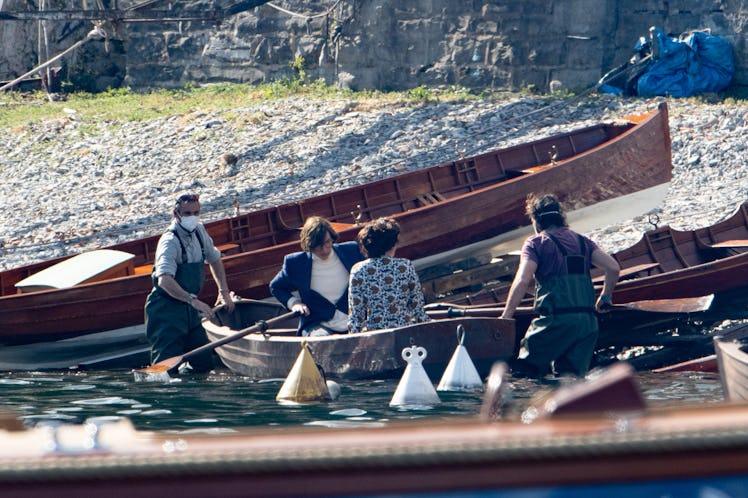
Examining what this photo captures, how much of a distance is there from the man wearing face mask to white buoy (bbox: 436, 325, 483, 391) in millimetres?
2352

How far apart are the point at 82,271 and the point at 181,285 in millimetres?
1845

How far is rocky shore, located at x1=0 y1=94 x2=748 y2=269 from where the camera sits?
1444 centimetres

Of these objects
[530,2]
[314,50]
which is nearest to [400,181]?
[530,2]

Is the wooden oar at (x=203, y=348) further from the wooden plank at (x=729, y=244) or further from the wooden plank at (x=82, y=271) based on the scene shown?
the wooden plank at (x=729, y=244)

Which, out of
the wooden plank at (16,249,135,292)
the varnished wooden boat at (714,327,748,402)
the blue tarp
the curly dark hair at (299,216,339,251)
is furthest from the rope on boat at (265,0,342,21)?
the varnished wooden boat at (714,327,748,402)

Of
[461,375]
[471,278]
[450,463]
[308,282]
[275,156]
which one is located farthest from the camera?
[275,156]

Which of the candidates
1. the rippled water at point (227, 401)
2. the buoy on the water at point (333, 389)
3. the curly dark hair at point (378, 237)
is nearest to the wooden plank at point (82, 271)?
the rippled water at point (227, 401)

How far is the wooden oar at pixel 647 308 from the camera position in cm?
879

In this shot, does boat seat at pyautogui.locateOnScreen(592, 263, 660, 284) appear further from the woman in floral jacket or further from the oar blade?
the oar blade

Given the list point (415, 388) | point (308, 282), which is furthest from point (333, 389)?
point (308, 282)

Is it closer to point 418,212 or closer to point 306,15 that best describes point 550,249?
point 418,212

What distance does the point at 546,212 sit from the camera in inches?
309

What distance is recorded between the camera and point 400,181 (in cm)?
1350

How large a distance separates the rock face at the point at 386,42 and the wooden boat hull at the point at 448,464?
15062 millimetres
